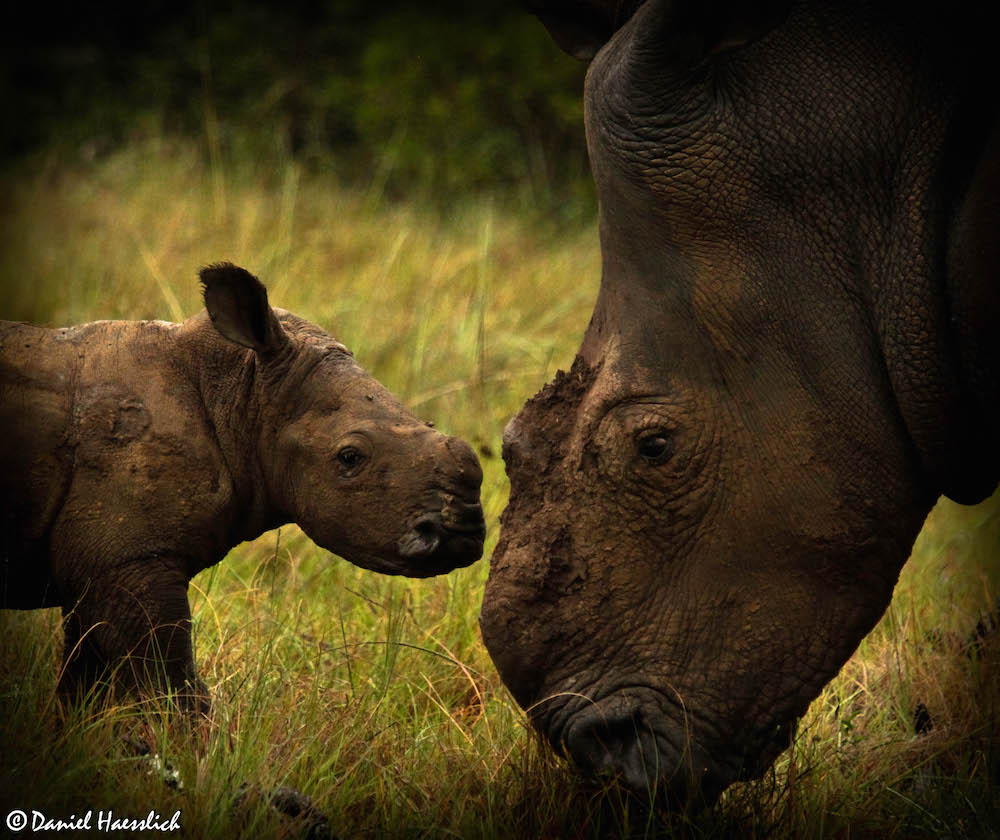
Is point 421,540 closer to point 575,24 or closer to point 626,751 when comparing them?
point 626,751

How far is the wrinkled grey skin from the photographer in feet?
12.2

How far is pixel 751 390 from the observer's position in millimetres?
3803

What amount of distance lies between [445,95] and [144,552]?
10.2 meters

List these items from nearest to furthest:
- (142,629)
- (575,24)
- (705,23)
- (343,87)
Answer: (705,23) < (142,629) < (575,24) < (343,87)

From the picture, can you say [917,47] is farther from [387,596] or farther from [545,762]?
[387,596]

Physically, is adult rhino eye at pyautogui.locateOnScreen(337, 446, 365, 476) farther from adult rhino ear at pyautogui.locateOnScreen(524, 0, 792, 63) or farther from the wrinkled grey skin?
adult rhino ear at pyautogui.locateOnScreen(524, 0, 792, 63)

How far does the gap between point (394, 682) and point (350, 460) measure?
1.18 metres

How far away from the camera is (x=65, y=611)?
4.11 m

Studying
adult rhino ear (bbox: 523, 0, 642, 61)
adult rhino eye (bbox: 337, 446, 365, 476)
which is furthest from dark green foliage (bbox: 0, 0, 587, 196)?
adult rhino eye (bbox: 337, 446, 365, 476)

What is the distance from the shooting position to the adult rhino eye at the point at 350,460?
406 cm

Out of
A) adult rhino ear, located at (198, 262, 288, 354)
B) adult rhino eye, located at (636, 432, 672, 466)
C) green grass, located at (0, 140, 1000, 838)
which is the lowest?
green grass, located at (0, 140, 1000, 838)

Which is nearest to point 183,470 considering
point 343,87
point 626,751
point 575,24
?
point 626,751

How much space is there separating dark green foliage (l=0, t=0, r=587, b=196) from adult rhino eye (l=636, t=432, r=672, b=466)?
900cm

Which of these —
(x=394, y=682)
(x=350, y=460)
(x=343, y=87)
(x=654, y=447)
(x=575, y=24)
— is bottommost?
(x=394, y=682)
